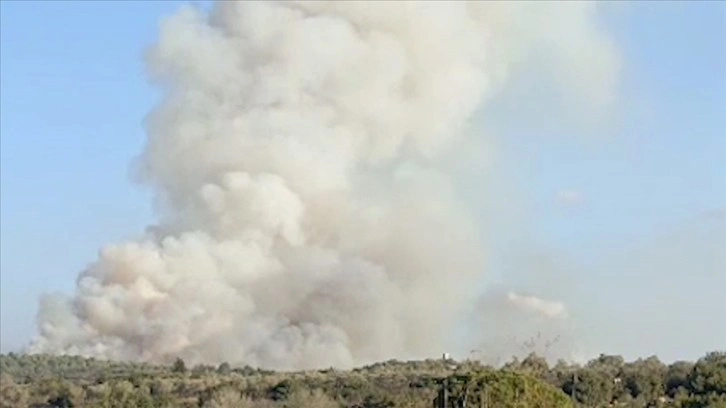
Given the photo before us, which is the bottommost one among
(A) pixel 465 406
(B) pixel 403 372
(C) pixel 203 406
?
(A) pixel 465 406

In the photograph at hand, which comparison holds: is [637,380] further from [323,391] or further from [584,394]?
[323,391]

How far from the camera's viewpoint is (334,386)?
52.7m

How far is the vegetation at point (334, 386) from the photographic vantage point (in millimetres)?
41594

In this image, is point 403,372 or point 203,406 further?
point 403,372

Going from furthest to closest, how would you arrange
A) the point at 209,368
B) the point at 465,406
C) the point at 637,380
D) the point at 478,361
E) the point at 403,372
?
1. the point at 209,368
2. the point at 403,372
3. the point at 637,380
4. the point at 478,361
5. the point at 465,406

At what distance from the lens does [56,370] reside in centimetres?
6319

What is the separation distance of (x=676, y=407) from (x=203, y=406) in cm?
1638

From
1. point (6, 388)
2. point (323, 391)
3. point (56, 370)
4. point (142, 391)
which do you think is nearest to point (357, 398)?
point (323, 391)

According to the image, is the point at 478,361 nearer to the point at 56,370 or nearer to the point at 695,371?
the point at 695,371

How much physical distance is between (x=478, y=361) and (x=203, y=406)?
10.3 metres

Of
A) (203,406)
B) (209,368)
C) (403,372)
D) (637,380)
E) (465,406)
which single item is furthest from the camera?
(209,368)

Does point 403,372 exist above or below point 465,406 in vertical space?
above

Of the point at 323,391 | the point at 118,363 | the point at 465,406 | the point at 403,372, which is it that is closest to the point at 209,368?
the point at 118,363

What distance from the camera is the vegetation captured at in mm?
41594
